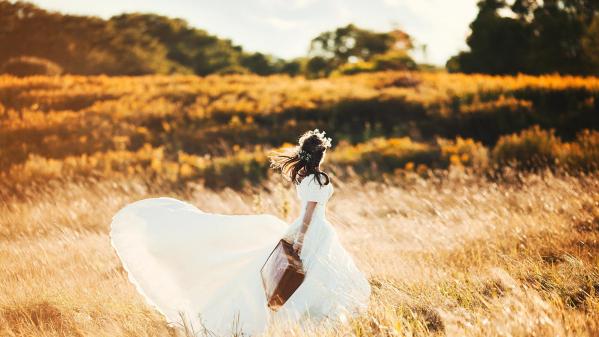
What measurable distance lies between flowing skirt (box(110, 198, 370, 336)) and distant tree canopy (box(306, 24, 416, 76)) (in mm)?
33635

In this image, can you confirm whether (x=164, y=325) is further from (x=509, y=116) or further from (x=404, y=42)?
(x=404, y=42)

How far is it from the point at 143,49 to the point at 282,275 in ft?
119

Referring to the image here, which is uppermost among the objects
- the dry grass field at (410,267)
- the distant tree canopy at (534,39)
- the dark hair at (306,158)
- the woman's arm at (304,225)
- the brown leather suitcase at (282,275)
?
the distant tree canopy at (534,39)

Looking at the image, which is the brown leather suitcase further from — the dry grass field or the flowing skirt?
the dry grass field

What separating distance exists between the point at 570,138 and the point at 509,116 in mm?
1747

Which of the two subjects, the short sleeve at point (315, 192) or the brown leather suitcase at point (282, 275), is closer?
the brown leather suitcase at point (282, 275)

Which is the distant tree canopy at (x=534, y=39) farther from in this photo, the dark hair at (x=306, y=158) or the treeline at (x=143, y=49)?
the dark hair at (x=306, y=158)

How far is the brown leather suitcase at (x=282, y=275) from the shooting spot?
3.07 metres

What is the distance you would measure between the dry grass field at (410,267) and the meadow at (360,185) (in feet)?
0.07

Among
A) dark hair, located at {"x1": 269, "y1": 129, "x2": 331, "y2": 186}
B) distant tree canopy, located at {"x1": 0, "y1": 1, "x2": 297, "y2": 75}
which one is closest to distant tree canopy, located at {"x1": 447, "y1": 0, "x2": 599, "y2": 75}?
distant tree canopy, located at {"x1": 0, "y1": 1, "x2": 297, "y2": 75}

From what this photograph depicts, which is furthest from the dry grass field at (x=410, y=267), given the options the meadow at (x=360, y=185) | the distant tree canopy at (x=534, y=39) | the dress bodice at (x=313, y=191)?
the distant tree canopy at (x=534, y=39)

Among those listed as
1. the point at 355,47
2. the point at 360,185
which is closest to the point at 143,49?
the point at 355,47

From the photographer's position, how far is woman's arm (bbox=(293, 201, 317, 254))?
326 centimetres

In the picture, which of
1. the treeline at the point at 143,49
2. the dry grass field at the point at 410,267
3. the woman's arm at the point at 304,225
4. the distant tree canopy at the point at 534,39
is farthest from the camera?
the treeline at the point at 143,49
